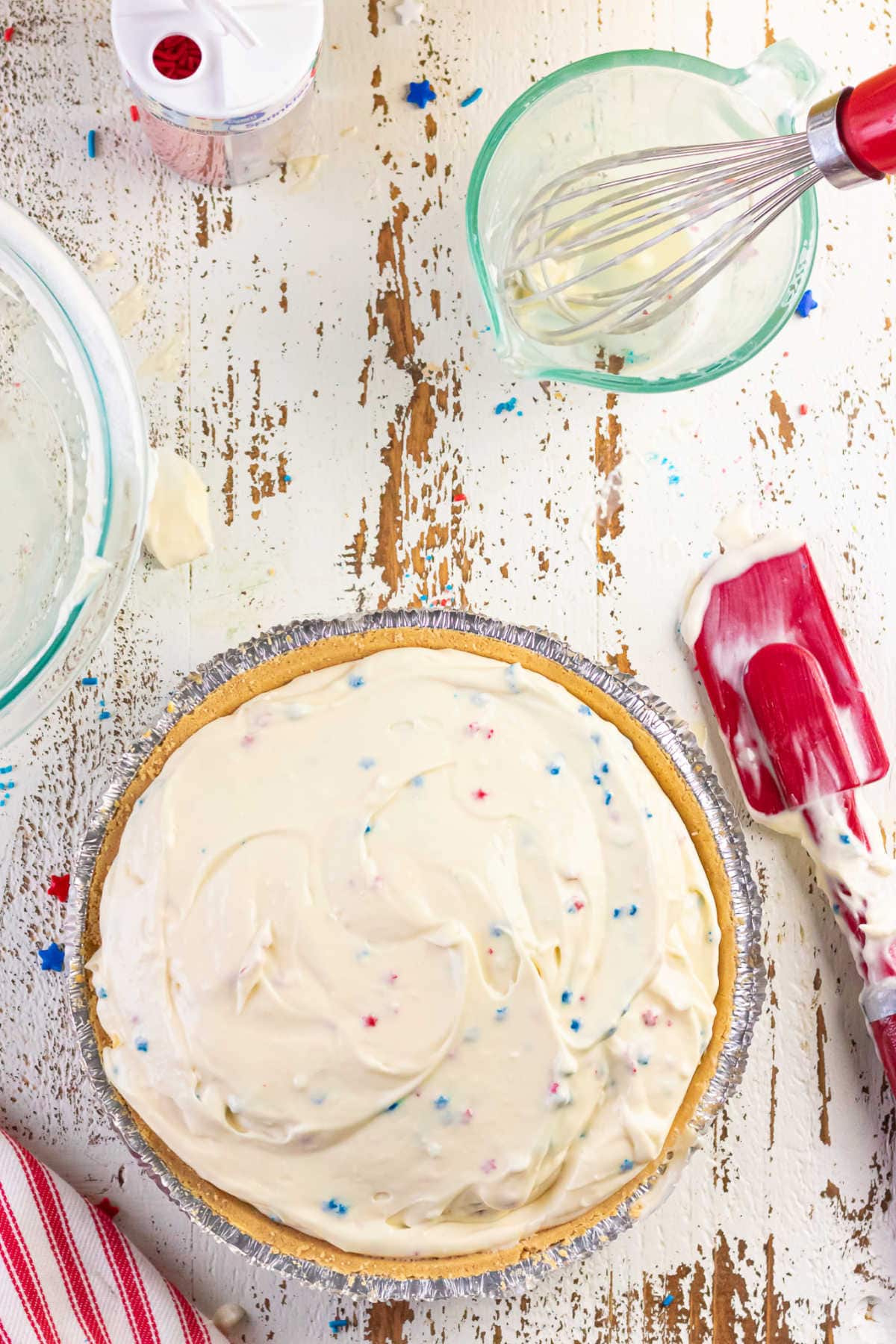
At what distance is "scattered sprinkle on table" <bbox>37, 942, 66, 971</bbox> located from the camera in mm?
1802

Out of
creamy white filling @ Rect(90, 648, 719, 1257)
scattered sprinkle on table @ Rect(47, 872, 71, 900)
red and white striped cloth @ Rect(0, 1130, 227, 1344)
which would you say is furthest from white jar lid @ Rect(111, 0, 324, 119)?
red and white striped cloth @ Rect(0, 1130, 227, 1344)

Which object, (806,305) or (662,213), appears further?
(806,305)

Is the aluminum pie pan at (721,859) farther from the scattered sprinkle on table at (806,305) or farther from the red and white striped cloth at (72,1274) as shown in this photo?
the scattered sprinkle on table at (806,305)

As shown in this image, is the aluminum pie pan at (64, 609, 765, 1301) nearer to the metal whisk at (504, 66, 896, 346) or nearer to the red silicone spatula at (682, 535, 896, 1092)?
the red silicone spatula at (682, 535, 896, 1092)

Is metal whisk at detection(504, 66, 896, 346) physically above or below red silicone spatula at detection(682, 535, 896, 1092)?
above

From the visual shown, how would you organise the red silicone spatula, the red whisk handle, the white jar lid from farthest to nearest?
the red silicone spatula, the white jar lid, the red whisk handle

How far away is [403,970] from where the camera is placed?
55.4 inches

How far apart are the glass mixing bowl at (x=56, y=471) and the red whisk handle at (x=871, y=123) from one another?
96 cm

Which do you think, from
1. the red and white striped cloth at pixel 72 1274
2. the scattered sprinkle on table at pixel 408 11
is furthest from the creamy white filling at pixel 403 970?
the scattered sprinkle on table at pixel 408 11

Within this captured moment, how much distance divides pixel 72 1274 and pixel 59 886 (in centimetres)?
55

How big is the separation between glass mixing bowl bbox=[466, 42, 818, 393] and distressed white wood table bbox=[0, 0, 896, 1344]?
0.11 meters

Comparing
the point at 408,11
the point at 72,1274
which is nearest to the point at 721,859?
the point at 72,1274

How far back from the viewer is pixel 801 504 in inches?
76.0

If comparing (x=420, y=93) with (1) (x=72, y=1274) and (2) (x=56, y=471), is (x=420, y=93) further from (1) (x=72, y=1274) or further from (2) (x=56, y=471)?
(1) (x=72, y=1274)
